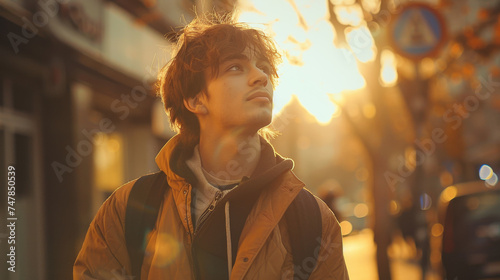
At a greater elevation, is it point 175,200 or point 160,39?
point 160,39

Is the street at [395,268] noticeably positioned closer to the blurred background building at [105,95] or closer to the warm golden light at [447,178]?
the blurred background building at [105,95]

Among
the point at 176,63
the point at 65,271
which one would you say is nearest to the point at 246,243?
the point at 176,63

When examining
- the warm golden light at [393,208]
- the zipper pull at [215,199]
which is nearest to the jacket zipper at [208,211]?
the zipper pull at [215,199]

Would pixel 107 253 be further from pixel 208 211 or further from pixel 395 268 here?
pixel 395 268

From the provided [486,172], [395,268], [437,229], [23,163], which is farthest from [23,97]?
[486,172]

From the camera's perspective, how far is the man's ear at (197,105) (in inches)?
114

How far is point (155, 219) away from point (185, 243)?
0.18 m

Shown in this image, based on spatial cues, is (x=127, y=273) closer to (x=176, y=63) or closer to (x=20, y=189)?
(x=176, y=63)

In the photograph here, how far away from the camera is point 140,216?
269 cm

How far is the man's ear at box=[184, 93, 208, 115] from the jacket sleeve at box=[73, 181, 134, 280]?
0.50 meters

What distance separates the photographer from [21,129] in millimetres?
9133

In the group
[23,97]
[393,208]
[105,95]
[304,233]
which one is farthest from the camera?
[393,208]

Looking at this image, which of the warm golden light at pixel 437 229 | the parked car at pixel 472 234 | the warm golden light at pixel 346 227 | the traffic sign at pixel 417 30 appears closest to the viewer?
the parked car at pixel 472 234

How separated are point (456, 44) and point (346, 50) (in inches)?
102
